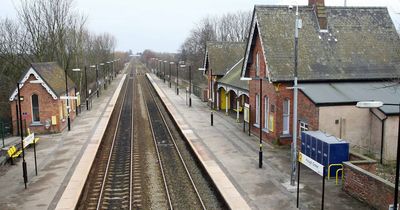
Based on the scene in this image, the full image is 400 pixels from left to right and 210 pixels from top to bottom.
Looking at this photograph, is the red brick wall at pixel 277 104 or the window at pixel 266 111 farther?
the window at pixel 266 111

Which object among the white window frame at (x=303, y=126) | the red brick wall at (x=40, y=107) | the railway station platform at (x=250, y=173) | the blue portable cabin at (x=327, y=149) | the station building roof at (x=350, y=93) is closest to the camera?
the railway station platform at (x=250, y=173)

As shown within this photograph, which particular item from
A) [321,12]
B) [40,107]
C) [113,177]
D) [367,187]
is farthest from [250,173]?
[40,107]

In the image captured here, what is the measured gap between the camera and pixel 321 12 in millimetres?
26188

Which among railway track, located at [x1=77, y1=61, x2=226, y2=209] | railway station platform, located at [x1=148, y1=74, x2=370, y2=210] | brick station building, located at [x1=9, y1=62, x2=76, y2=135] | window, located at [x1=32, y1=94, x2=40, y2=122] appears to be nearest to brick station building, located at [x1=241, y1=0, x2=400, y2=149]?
railway station platform, located at [x1=148, y1=74, x2=370, y2=210]

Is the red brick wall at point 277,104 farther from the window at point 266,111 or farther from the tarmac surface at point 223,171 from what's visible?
the tarmac surface at point 223,171

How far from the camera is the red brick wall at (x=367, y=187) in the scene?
13.1 meters

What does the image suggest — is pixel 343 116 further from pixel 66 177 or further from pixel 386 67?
pixel 66 177

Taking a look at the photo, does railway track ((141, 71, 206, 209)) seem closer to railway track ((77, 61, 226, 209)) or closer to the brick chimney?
railway track ((77, 61, 226, 209))

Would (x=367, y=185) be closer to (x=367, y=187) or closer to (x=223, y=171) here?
(x=367, y=187)

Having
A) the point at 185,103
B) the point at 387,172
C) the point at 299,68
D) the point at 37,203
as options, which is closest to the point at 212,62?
the point at 185,103

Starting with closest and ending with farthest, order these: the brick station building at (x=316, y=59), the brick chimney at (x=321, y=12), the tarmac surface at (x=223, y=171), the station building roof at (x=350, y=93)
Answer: the tarmac surface at (x=223, y=171)
the station building roof at (x=350, y=93)
the brick station building at (x=316, y=59)
the brick chimney at (x=321, y=12)

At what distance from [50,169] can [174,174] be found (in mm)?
6173

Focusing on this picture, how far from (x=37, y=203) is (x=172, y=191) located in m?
5.35

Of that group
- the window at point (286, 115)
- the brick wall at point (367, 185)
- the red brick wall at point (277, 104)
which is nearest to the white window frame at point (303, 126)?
the red brick wall at point (277, 104)
